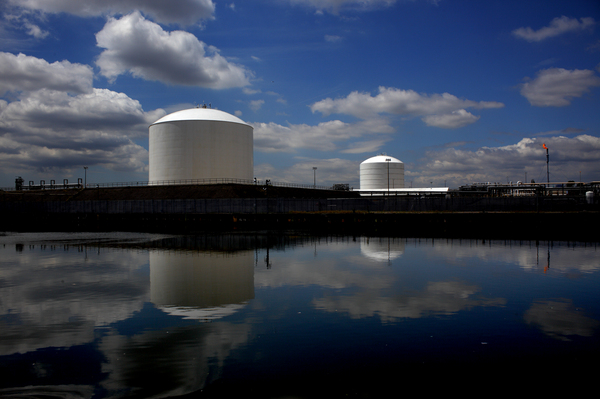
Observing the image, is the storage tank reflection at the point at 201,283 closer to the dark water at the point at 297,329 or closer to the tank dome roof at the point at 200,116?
the dark water at the point at 297,329

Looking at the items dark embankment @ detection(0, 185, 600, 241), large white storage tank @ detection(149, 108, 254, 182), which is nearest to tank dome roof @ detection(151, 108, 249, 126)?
large white storage tank @ detection(149, 108, 254, 182)

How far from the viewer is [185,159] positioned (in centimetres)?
7012

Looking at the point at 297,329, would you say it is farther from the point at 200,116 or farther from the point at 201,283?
the point at 200,116

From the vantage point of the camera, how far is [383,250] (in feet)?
86.5

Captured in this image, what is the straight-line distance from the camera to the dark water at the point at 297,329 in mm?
7320

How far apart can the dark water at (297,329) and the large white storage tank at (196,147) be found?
167 ft

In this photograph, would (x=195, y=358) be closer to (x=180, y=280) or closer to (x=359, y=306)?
(x=359, y=306)

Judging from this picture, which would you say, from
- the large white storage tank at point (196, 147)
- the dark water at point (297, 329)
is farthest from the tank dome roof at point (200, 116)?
the dark water at point (297, 329)

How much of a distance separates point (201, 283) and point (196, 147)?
5772cm

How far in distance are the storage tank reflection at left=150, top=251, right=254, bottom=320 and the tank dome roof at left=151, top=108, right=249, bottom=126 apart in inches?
2026

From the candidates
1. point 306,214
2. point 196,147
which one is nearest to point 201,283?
point 306,214

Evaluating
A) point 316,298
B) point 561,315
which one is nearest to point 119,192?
point 316,298

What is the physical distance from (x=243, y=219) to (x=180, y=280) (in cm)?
3626

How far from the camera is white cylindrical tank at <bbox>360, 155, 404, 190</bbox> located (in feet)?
304
